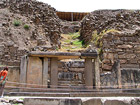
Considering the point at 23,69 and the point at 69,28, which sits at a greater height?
the point at 69,28

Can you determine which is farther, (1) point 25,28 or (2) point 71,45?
(2) point 71,45

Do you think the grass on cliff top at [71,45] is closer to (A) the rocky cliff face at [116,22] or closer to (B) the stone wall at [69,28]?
(A) the rocky cliff face at [116,22]

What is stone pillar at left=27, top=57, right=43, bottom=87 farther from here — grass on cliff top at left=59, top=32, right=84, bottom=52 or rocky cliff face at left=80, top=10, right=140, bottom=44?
rocky cliff face at left=80, top=10, right=140, bottom=44

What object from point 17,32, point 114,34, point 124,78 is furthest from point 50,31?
point 124,78

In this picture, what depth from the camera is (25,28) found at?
17.6m

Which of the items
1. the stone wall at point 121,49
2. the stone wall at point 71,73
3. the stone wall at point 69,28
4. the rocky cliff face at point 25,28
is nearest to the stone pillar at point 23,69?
the stone wall at point 71,73

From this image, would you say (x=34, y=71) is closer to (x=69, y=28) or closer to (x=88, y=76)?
(x=88, y=76)

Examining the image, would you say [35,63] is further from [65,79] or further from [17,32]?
[17,32]

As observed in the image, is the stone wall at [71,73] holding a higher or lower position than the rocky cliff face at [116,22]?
lower

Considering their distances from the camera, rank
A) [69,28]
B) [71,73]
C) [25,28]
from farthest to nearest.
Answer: [69,28] → [25,28] → [71,73]

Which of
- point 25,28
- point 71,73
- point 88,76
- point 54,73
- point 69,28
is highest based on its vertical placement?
point 69,28

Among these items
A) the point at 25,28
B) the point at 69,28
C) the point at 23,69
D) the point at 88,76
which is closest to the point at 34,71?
the point at 23,69

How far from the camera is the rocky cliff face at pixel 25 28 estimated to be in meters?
14.3

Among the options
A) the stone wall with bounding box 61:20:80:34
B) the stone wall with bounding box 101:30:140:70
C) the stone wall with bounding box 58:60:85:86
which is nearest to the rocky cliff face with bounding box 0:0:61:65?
the stone wall with bounding box 58:60:85:86
